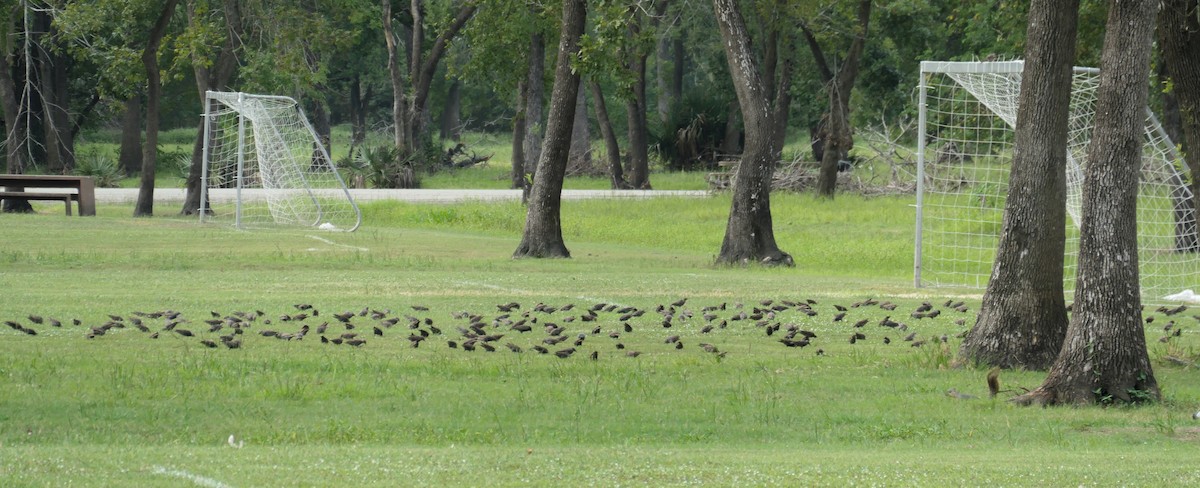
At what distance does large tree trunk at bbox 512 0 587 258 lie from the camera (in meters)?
22.2

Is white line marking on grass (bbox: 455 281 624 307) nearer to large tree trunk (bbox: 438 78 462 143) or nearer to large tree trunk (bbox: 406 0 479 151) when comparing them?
large tree trunk (bbox: 406 0 479 151)

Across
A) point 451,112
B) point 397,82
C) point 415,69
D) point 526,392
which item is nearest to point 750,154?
point 526,392

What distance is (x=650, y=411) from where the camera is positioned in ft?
29.8

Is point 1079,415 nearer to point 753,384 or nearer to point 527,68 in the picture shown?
point 753,384

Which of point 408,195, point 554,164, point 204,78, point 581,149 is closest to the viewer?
point 554,164

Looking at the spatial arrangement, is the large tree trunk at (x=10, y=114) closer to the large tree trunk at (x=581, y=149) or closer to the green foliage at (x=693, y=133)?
the large tree trunk at (x=581, y=149)

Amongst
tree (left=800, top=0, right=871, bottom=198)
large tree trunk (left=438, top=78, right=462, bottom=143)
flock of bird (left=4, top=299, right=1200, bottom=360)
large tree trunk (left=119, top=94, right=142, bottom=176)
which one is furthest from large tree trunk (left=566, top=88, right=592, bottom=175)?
flock of bird (left=4, top=299, right=1200, bottom=360)

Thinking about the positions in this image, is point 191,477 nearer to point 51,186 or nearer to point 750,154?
point 750,154

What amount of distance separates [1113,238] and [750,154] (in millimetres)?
11710

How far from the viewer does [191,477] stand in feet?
21.3

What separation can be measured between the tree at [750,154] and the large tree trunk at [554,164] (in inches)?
99.5

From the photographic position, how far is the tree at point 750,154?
68.3 feet

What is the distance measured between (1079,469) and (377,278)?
1229cm

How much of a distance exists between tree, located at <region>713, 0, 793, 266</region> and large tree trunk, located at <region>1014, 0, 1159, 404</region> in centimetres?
1149
